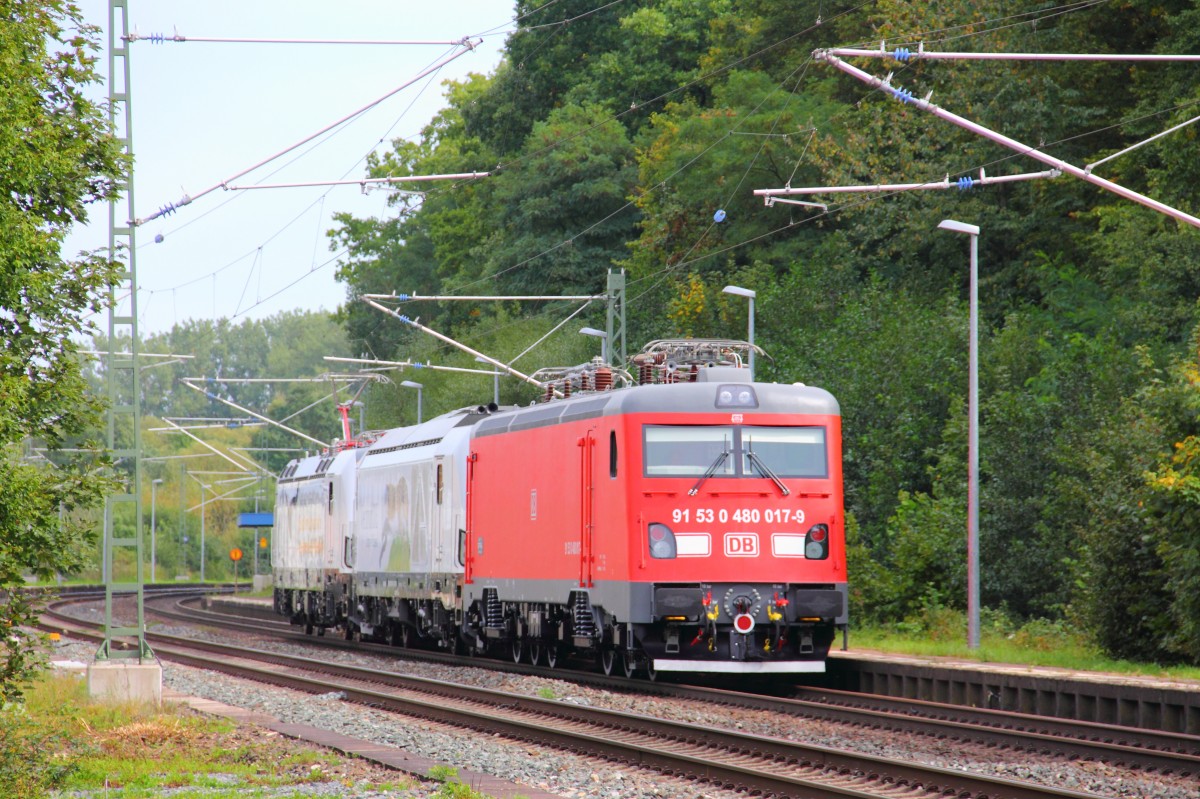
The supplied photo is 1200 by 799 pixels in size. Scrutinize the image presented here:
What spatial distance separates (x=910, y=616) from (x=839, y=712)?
45.8 ft

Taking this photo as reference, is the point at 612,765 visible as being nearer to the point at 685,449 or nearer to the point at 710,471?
the point at 710,471

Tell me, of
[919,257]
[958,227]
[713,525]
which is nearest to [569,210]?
[919,257]

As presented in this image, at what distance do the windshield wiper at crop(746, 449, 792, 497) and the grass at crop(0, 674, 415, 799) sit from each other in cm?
729

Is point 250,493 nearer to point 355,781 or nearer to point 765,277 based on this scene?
point 765,277

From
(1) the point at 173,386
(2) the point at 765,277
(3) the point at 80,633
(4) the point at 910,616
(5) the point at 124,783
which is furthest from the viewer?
(1) the point at 173,386

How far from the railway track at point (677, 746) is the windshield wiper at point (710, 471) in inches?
129

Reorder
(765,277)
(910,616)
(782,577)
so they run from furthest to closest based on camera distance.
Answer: (765,277) → (910,616) → (782,577)

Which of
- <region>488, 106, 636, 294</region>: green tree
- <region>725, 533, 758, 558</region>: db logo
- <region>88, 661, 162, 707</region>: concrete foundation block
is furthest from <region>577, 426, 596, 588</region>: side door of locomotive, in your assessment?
<region>488, 106, 636, 294</region>: green tree

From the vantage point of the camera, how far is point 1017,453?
105ft

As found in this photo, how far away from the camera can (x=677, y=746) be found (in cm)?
1570

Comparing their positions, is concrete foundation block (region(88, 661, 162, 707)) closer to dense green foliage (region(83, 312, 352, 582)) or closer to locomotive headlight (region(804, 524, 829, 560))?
locomotive headlight (region(804, 524, 829, 560))

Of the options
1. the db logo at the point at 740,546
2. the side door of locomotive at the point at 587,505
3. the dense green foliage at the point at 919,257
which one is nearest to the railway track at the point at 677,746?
the side door of locomotive at the point at 587,505

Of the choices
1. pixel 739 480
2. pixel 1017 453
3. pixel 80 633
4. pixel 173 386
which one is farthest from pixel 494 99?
pixel 173 386

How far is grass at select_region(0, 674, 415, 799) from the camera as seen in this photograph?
1234 cm
